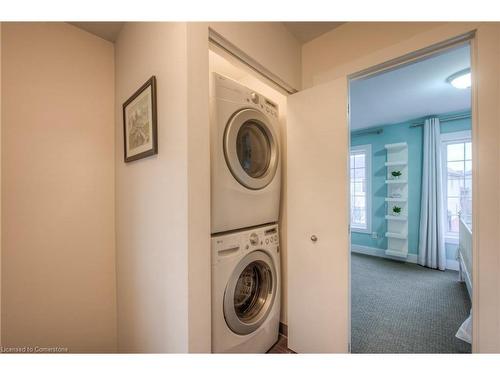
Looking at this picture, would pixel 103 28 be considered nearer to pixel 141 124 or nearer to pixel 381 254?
pixel 141 124

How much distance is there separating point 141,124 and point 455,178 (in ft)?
14.5

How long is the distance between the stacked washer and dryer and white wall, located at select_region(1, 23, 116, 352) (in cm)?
94

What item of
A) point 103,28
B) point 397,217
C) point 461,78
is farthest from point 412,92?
point 103,28

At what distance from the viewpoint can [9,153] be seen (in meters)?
1.18

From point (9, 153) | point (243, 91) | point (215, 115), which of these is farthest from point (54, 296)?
point (243, 91)

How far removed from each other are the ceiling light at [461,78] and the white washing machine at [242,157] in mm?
1890

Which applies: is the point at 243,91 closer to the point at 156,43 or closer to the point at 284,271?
the point at 156,43

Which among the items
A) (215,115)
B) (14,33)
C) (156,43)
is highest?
(14,33)

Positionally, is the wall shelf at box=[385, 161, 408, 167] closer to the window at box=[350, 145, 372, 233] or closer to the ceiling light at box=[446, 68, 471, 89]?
Answer: the window at box=[350, 145, 372, 233]

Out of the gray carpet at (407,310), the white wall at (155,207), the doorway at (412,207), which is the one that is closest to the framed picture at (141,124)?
the white wall at (155,207)

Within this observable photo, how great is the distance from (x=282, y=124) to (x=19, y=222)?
6.02ft

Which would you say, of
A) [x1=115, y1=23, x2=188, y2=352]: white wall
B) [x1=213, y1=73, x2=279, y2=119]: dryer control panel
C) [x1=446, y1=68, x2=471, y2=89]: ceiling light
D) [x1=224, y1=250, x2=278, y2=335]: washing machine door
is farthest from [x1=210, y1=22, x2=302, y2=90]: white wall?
[x1=446, y1=68, x2=471, y2=89]: ceiling light

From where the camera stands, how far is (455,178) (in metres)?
3.27

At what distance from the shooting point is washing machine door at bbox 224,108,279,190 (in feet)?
3.87
